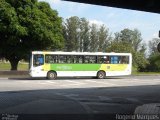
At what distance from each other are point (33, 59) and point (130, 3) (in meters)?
20.5

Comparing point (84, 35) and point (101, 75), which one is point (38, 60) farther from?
point (84, 35)

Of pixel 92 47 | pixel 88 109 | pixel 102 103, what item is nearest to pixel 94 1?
pixel 102 103

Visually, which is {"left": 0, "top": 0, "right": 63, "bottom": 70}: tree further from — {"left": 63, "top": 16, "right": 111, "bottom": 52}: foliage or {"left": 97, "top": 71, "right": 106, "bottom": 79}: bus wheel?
{"left": 63, "top": 16, "right": 111, "bottom": 52}: foliage

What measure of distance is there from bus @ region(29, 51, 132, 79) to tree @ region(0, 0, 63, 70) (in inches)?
280

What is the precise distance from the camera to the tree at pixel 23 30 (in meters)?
→ 46.6

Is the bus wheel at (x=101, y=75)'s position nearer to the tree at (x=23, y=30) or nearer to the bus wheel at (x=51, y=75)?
the bus wheel at (x=51, y=75)

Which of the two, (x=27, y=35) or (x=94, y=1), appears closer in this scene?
(x=94, y=1)

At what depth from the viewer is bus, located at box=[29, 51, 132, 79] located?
131ft

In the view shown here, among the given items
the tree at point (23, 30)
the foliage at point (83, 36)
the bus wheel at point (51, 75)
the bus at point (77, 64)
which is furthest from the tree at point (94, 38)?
the bus wheel at point (51, 75)

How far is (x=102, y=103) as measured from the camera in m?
17.8

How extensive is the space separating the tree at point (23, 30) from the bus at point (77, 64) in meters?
7.11

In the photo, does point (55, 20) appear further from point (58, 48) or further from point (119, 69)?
point (119, 69)

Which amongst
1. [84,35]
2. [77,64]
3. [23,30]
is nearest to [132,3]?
[77,64]

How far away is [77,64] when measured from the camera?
41062 mm
